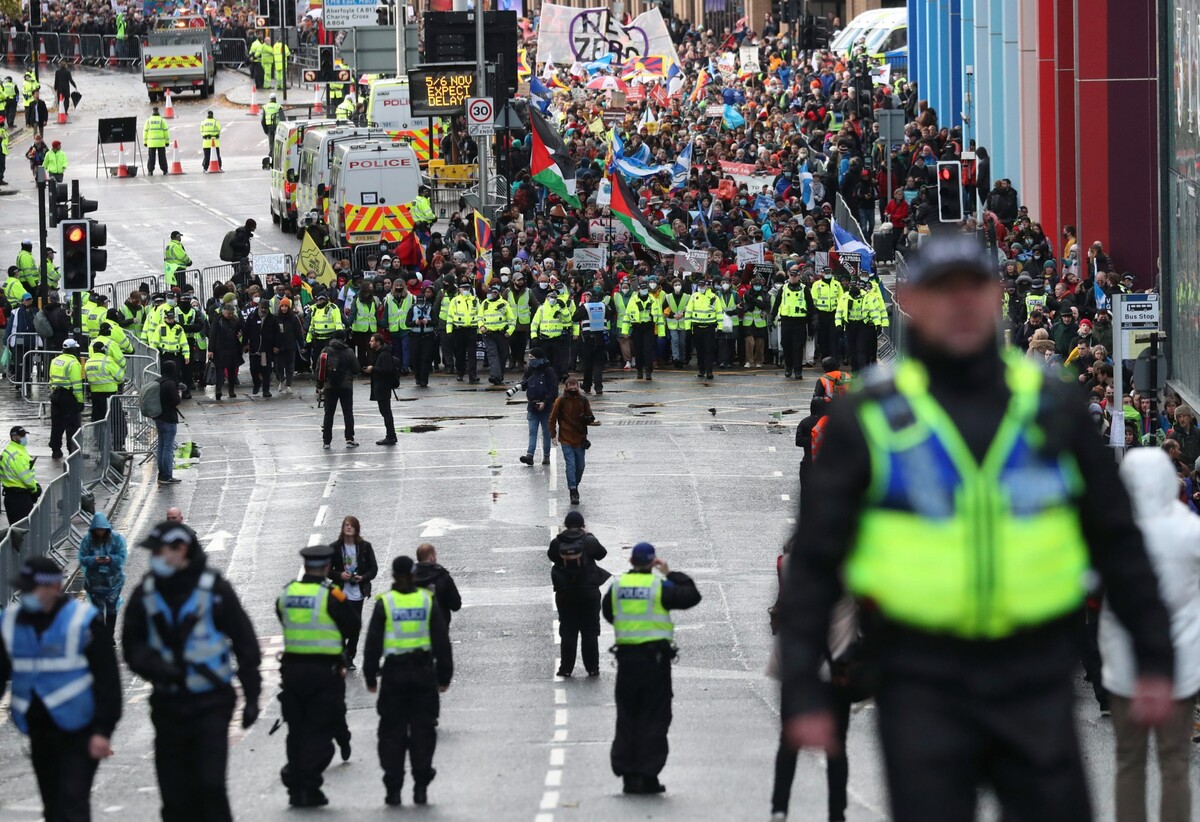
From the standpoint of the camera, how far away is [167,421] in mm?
27516

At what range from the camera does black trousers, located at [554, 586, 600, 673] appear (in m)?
17.4

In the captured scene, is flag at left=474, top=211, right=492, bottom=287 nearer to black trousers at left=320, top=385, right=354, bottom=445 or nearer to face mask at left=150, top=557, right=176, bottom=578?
black trousers at left=320, top=385, right=354, bottom=445

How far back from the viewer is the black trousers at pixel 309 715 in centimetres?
1352

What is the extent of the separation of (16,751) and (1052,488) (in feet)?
40.6

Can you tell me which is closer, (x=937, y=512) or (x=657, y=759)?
(x=937, y=512)

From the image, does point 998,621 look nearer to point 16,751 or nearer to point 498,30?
point 16,751

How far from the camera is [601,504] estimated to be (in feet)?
83.3

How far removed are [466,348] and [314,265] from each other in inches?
192

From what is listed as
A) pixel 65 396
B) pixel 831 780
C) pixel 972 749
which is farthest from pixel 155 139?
pixel 972 749

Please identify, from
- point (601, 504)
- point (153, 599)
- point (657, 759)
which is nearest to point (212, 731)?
point (153, 599)

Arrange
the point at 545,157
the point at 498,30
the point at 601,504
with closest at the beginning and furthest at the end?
1. the point at 601,504
2. the point at 545,157
3. the point at 498,30

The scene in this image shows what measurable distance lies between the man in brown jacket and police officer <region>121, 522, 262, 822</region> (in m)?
15.5

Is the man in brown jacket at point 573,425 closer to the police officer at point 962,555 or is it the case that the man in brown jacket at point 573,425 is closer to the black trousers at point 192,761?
the black trousers at point 192,761

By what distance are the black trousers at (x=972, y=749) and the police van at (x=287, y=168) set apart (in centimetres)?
4425
